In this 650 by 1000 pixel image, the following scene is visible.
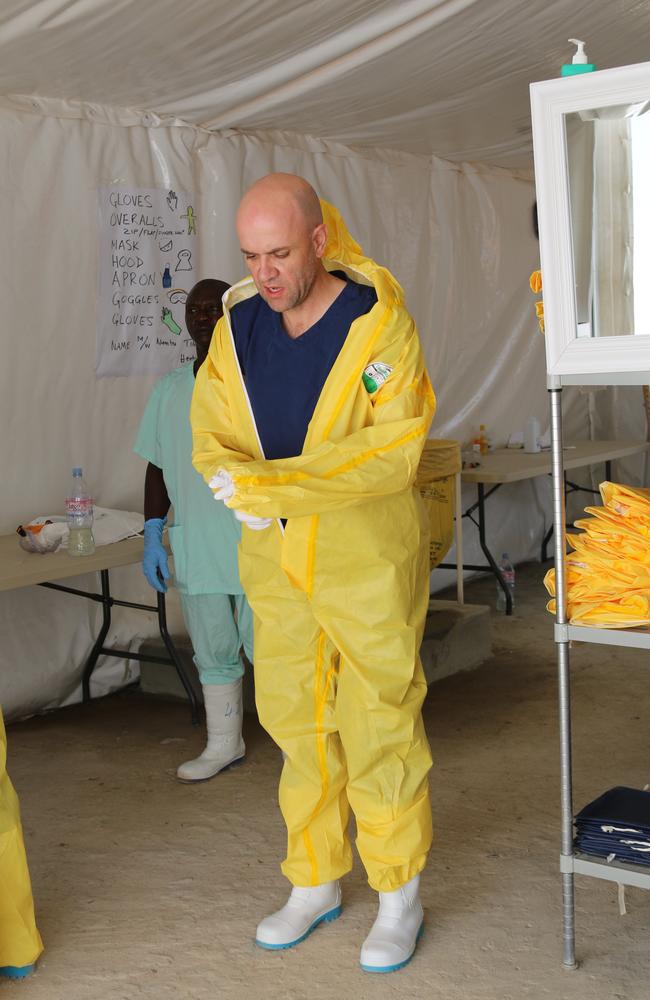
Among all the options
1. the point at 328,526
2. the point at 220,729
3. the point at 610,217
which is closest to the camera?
the point at 610,217

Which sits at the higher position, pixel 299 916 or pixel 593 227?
pixel 593 227

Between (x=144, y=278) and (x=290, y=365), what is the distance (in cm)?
198

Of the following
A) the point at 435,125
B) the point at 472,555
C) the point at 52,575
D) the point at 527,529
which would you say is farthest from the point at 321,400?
the point at 527,529

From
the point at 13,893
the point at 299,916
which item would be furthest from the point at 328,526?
the point at 13,893

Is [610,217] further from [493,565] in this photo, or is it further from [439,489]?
[493,565]

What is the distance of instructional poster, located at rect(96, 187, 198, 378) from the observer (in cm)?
397

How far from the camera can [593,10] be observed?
3320 mm

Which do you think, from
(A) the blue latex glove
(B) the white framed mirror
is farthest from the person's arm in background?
(B) the white framed mirror

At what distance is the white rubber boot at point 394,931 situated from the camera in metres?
2.22

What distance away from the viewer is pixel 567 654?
6.95ft

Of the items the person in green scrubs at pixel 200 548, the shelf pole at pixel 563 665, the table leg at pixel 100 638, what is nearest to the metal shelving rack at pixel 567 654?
the shelf pole at pixel 563 665

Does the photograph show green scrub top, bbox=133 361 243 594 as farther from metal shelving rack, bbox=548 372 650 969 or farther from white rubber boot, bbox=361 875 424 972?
metal shelving rack, bbox=548 372 650 969

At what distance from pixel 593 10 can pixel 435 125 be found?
138 cm

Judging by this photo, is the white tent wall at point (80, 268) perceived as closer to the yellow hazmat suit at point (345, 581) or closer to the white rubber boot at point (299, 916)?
the yellow hazmat suit at point (345, 581)
